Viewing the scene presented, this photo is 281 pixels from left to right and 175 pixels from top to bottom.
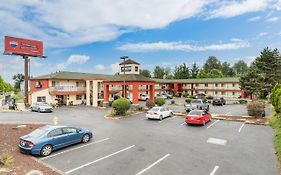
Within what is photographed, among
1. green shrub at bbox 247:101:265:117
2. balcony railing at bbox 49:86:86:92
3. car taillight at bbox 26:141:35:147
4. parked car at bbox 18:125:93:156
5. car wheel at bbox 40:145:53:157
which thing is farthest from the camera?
balcony railing at bbox 49:86:86:92

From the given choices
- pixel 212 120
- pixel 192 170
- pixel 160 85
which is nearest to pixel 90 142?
pixel 192 170

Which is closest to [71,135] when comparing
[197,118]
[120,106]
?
[197,118]

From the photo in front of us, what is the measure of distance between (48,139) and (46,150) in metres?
0.61

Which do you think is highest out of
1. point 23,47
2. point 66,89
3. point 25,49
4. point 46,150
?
point 23,47

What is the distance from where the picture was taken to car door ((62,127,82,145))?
518 inches

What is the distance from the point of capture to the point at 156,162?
421 inches

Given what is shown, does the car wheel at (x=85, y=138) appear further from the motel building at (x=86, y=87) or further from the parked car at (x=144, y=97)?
the parked car at (x=144, y=97)

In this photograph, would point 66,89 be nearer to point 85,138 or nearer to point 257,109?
point 85,138

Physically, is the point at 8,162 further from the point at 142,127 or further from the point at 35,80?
the point at 35,80

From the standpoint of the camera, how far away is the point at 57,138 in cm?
1245

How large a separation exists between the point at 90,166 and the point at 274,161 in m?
9.50

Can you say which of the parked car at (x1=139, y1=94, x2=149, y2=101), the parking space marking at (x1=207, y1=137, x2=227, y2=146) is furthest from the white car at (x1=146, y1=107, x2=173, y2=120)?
the parked car at (x1=139, y1=94, x2=149, y2=101)

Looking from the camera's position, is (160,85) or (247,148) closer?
(247,148)

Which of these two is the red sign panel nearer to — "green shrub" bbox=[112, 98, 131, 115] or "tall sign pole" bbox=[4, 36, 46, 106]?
"tall sign pole" bbox=[4, 36, 46, 106]
